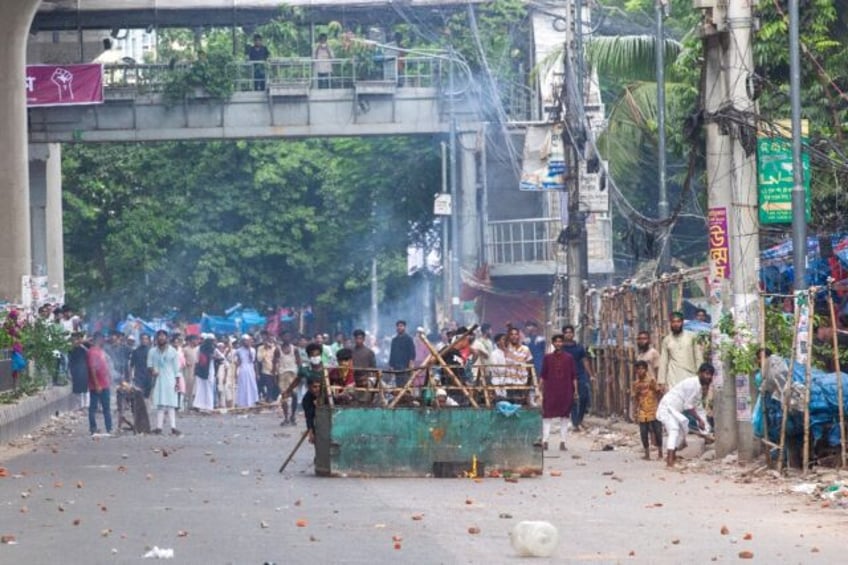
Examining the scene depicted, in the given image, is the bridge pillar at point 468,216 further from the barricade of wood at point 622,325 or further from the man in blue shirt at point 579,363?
the man in blue shirt at point 579,363

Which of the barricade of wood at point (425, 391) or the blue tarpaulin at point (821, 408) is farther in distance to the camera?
the barricade of wood at point (425, 391)

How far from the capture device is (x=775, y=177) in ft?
67.1

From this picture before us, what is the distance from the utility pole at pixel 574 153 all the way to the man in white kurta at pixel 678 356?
8.33m

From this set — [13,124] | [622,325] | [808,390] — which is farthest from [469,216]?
[808,390]

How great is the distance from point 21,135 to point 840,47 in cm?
1778

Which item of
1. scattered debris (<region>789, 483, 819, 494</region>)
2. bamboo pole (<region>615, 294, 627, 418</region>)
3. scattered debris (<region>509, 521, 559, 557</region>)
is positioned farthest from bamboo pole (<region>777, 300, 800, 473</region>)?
bamboo pole (<region>615, 294, 627, 418</region>)

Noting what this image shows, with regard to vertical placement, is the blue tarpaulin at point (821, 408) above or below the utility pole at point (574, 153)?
below

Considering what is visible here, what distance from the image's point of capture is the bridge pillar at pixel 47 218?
4900cm

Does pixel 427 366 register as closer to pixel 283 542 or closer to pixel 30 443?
pixel 283 542

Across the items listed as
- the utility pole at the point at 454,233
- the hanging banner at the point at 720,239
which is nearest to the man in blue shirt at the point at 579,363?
the hanging banner at the point at 720,239

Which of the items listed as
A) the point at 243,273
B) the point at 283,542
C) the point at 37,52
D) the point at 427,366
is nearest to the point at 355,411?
the point at 427,366

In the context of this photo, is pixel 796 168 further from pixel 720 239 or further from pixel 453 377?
pixel 453 377

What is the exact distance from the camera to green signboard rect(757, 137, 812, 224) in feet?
66.8

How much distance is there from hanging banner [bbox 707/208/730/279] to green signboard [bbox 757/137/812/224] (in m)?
0.48
